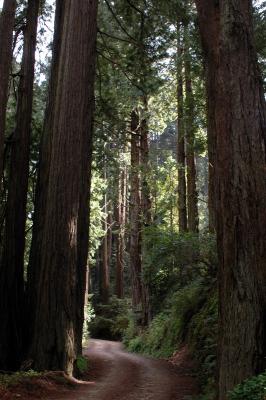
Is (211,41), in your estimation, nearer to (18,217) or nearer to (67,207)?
(67,207)

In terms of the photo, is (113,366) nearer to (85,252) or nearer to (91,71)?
(85,252)

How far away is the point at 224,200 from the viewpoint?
6027 millimetres

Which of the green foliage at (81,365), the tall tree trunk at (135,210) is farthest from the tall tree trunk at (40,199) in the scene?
the tall tree trunk at (135,210)

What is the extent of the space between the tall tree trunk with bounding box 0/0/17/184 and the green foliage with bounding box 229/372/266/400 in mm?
7639

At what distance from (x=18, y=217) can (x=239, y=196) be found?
23.9 ft

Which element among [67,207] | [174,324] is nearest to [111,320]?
[174,324]

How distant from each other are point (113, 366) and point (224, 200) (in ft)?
25.1

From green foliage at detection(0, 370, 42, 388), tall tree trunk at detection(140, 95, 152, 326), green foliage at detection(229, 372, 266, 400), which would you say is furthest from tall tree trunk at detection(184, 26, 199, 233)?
green foliage at detection(229, 372, 266, 400)

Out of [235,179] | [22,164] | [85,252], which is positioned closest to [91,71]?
[22,164]

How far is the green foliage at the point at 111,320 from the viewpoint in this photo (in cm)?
3006

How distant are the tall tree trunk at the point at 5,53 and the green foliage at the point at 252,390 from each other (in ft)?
25.1

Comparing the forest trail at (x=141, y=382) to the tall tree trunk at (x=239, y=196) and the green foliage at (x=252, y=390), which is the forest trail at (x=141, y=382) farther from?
the green foliage at (x=252, y=390)

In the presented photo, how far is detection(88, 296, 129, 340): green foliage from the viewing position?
30059mm

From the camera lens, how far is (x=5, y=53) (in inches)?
453
